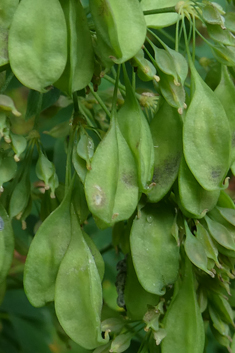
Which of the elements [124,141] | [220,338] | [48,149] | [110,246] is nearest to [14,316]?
[110,246]

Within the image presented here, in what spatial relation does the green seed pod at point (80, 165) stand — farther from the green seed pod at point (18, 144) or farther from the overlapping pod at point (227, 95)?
the overlapping pod at point (227, 95)

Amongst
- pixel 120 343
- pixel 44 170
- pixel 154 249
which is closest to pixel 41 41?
pixel 44 170

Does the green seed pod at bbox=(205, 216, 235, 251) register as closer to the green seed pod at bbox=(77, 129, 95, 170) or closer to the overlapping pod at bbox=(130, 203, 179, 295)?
the overlapping pod at bbox=(130, 203, 179, 295)

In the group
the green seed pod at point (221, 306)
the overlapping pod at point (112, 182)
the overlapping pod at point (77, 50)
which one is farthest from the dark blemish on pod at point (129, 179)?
the green seed pod at point (221, 306)

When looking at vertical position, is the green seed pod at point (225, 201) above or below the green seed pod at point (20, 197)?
below

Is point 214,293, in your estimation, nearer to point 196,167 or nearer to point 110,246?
point 196,167
